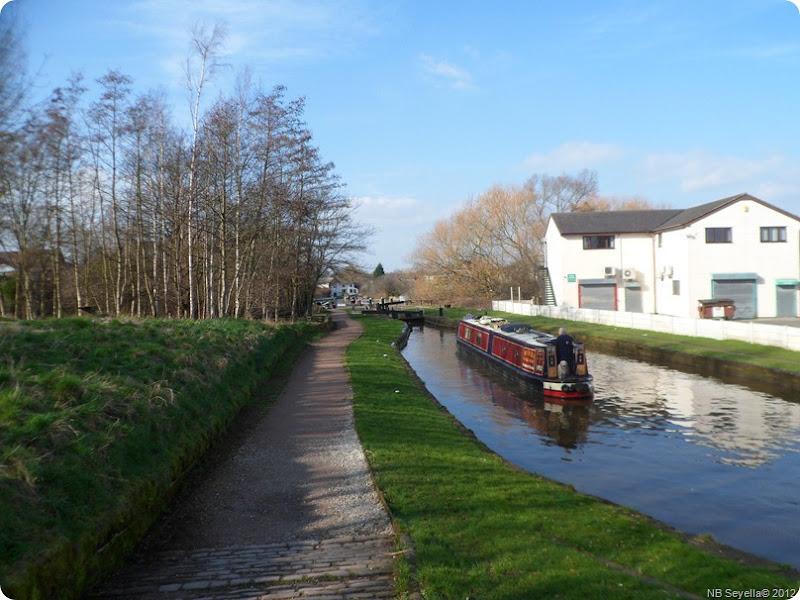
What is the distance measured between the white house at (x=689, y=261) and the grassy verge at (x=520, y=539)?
88.4 ft

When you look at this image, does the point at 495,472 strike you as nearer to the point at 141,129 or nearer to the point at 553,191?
the point at 141,129

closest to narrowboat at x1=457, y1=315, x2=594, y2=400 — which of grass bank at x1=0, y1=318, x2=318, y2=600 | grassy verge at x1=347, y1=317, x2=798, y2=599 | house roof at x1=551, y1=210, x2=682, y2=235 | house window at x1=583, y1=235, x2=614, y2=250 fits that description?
grassy verge at x1=347, y1=317, x2=798, y2=599

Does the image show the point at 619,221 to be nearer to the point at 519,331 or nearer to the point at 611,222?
the point at 611,222

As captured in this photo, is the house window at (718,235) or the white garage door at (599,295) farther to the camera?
the white garage door at (599,295)

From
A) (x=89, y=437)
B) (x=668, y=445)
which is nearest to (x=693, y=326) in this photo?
(x=668, y=445)

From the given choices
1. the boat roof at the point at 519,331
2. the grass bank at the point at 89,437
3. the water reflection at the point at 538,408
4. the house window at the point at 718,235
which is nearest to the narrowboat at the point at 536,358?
the boat roof at the point at 519,331

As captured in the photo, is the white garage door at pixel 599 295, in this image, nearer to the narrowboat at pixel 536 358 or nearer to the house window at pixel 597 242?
the house window at pixel 597 242

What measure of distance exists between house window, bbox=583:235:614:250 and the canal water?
18852mm

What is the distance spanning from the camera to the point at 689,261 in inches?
1282

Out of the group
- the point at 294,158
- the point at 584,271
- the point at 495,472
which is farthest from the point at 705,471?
the point at 584,271

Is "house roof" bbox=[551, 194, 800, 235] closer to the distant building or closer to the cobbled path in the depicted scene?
the cobbled path

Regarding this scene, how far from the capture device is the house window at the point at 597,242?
130 feet

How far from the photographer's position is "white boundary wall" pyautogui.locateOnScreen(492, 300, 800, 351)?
66.4 feet

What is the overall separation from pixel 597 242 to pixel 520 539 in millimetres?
36017
